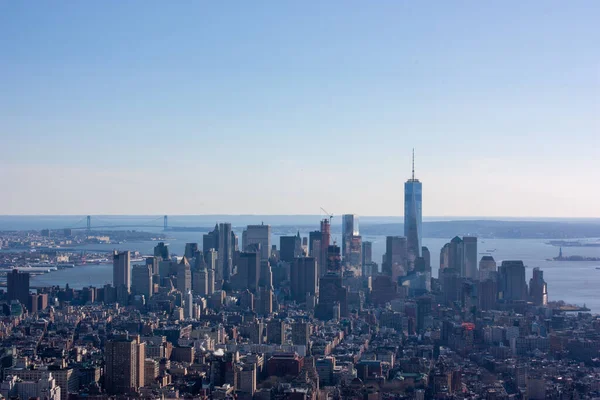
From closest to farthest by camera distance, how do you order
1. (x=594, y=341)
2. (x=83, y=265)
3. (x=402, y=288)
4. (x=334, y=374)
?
(x=334, y=374) < (x=594, y=341) < (x=402, y=288) < (x=83, y=265)

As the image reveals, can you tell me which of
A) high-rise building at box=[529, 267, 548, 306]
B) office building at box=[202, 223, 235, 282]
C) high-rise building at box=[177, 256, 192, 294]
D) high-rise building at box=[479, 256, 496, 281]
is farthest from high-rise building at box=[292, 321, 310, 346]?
office building at box=[202, 223, 235, 282]

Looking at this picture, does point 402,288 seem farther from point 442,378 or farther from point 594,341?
point 442,378

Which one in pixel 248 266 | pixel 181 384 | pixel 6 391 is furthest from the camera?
pixel 248 266

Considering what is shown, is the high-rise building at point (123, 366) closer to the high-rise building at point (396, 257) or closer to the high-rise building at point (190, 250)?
the high-rise building at point (396, 257)

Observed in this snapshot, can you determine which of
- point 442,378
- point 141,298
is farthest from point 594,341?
point 141,298

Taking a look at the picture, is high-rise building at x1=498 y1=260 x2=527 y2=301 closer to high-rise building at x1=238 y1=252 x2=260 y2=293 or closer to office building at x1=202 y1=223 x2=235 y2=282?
high-rise building at x1=238 y1=252 x2=260 y2=293

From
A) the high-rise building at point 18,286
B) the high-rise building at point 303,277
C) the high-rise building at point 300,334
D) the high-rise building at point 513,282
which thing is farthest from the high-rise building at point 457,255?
the high-rise building at point 18,286

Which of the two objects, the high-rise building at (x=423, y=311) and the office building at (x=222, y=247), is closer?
the high-rise building at (x=423, y=311)
